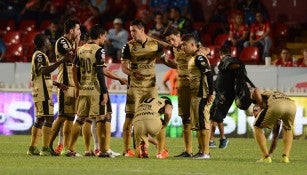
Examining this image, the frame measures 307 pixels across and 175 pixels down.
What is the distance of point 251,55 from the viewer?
94.2 feet

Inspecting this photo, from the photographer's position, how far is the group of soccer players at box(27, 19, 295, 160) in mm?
18250

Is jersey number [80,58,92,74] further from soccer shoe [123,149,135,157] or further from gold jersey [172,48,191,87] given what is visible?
gold jersey [172,48,191,87]

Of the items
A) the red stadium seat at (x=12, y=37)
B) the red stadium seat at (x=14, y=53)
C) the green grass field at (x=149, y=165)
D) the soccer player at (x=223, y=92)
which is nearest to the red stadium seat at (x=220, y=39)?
the red stadium seat at (x=14, y=53)

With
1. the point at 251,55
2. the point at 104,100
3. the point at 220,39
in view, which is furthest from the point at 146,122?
the point at 220,39

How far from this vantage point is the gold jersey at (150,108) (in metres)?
18.3

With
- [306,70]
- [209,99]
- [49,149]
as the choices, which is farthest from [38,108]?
[306,70]

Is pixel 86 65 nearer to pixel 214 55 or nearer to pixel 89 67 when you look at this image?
pixel 89 67

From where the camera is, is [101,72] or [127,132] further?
[127,132]

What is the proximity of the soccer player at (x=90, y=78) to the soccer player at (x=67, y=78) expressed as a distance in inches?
15.2

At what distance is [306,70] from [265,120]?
28.9 ft

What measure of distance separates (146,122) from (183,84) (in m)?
1.38

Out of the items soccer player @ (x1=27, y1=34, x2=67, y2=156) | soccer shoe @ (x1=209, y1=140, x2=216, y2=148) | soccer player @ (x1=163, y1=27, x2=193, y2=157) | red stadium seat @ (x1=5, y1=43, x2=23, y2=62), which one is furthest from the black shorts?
red stadium seat @ (x1=5, y1=43, x2=23, y2=62)

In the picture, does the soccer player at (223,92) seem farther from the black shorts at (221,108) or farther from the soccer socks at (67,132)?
the soccer socks at (67,132)

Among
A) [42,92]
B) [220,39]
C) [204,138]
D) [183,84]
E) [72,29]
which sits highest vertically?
[220,39]
